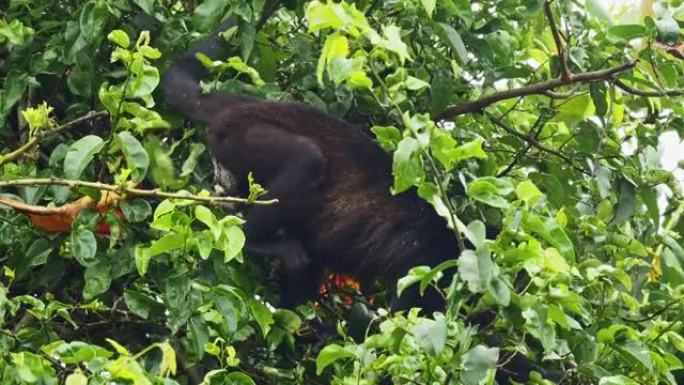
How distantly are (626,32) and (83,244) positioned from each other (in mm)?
1947

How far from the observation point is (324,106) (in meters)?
4.72

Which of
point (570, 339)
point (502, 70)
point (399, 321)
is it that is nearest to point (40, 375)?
point (399, 321)

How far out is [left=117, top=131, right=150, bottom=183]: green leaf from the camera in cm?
345

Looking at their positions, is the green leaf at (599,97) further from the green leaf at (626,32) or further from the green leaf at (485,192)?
the green leaf at (485,192)

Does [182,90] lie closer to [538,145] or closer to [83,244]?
[83,244]

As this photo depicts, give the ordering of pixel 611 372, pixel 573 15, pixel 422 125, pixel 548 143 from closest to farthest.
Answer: pixel 422 125 < pixel 611 372 < pixel 573 15 < pixel 548 143

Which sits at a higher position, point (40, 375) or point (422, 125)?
point (422, 125)

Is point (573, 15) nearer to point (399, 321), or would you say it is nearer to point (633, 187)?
point (633, 187)

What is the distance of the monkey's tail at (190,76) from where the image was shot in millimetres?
4547

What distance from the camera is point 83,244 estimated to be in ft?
12.0

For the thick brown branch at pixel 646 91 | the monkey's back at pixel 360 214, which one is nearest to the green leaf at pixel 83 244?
the monkey's back at pixel 360 214

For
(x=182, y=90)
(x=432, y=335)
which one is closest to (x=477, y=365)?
(x=432, y=335)

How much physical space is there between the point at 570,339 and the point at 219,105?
5.93ft

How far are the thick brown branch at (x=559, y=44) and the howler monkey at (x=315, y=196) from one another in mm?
951
